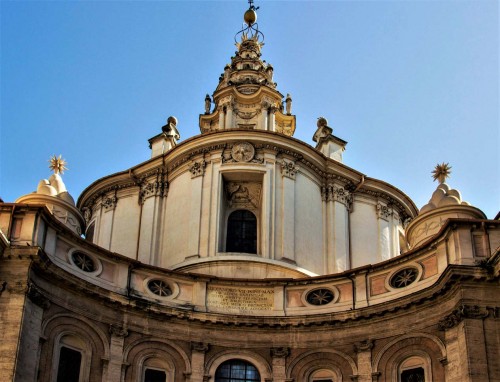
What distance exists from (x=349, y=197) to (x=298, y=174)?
10.8 feet

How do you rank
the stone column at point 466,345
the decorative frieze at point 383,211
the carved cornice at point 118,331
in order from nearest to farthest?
the stone column at point 466,345
the carved cornice at point 118,331
the decorative frieze at point 383,211

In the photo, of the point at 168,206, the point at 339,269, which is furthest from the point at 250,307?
the point at 168,206

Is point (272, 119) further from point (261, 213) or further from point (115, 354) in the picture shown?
point (115, 354)

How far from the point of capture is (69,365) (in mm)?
33031

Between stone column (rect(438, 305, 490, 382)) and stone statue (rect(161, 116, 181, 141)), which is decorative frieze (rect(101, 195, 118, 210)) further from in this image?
stone column (rect(438, 305, 490, 382))

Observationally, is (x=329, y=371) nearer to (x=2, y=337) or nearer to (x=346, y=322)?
(x=346, y=322)

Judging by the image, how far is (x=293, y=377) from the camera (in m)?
35.3

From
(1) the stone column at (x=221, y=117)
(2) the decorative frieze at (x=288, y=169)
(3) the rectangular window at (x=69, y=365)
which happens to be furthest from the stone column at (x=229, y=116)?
(3) the rectangular window at (x=69, y=365)

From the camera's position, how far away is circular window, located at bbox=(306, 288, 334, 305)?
36.9 metres

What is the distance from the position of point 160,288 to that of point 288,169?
10.5 m

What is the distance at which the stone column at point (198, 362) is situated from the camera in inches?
1377

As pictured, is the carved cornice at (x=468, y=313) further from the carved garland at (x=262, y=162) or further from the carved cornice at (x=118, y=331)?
the carved garland at (x=262, y=162)

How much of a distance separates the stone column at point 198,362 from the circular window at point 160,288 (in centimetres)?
269

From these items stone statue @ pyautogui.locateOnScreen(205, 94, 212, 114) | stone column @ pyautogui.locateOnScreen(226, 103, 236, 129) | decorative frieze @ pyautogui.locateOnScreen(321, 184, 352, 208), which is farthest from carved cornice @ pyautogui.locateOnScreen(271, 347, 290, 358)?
stone statue @ pyautogui.locateOnScreen(205, 94, 212, 114)
